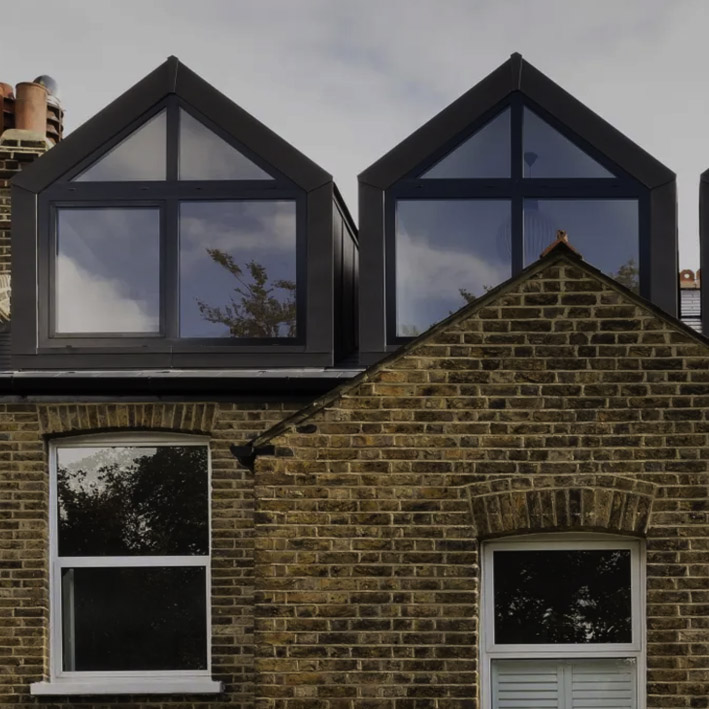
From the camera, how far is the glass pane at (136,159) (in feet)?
35.2

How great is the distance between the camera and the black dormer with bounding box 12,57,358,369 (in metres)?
10.5

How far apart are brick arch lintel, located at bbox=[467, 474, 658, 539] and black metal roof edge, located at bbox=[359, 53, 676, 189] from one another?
3.65 m

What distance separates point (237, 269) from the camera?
10.6 metres

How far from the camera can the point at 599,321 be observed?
7.91 metres

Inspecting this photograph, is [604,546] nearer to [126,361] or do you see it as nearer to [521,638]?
[521,638]

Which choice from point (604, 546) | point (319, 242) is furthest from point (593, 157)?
point (604, 546)

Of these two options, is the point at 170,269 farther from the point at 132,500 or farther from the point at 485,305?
the point at 485,305

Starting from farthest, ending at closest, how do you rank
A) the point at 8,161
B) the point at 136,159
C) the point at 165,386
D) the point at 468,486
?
the point at 8,161
the point at 136,159
the point at 165,386
the point at 468,486

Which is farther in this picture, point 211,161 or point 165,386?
point 211,161

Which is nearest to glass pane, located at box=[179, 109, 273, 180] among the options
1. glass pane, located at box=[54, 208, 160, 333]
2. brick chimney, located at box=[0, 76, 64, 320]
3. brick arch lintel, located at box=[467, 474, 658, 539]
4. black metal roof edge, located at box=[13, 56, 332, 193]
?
black metal roof edge, located at box=[13, 56, 332, 193]

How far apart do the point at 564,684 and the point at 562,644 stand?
255 millimetres

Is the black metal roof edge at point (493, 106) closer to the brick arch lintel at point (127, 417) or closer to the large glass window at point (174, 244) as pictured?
the large glass window at point (174, 244)

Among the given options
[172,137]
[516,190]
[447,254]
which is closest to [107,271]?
[172,137]

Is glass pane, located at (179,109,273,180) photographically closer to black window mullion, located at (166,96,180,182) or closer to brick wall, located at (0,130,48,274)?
black window mullion, located at (166,96,180,182)
